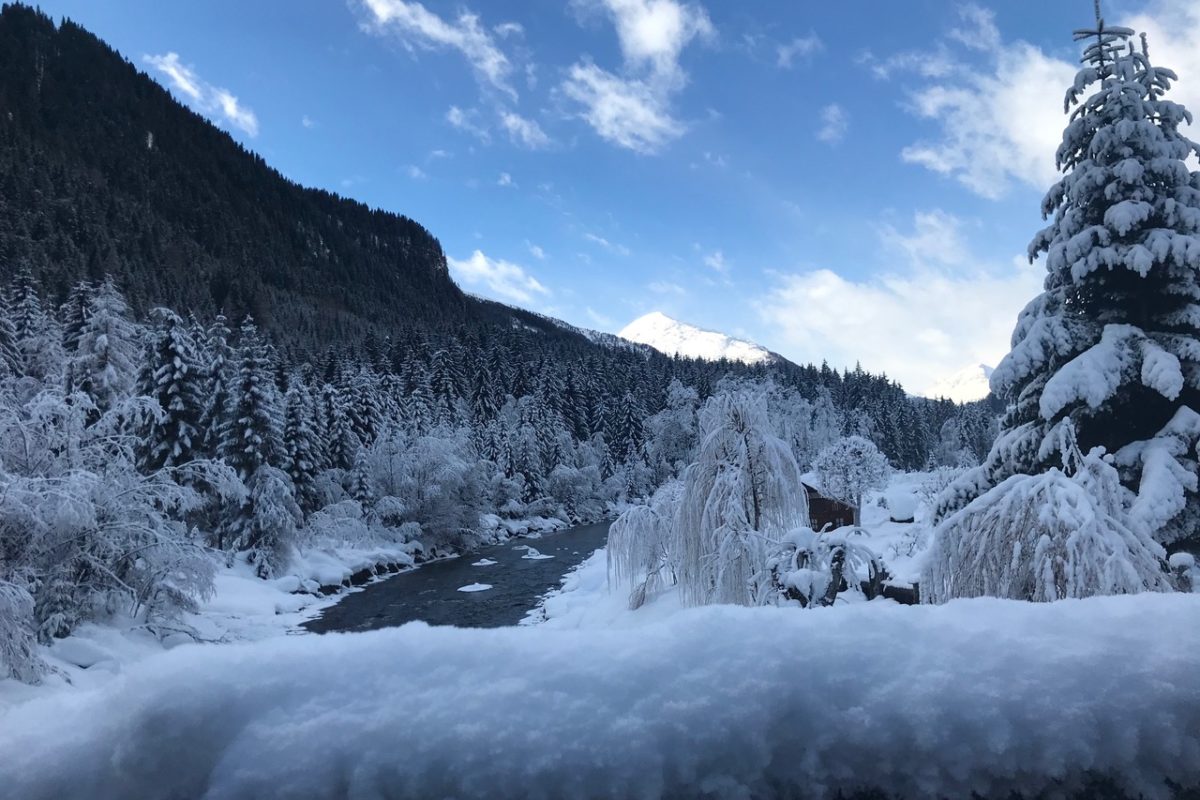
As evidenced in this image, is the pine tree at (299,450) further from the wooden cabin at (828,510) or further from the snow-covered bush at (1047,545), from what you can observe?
the snow-covered bush at (1047,545)

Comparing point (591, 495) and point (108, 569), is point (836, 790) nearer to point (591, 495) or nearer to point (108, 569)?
point (108, 569)

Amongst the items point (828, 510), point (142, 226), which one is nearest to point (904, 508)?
point (828, 510)

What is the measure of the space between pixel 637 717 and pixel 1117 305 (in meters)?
11.4

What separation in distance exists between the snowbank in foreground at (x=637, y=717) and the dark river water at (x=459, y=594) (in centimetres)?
1764

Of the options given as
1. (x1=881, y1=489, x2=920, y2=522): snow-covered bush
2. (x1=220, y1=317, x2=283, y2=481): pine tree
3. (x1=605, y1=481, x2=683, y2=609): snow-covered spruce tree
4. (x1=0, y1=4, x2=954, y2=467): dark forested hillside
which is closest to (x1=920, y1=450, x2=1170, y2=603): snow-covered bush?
(x1=605, y1=481, x2=683, y2=609): snow-covered spruce tree

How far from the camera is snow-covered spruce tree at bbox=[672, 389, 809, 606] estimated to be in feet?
39.6

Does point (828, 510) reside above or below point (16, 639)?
above

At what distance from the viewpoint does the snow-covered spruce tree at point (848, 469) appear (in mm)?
40844

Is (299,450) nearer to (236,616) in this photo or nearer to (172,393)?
(172,393)

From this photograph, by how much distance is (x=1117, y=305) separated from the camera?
30.8ft

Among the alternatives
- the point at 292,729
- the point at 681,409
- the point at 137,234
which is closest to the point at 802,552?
the point at 292,729

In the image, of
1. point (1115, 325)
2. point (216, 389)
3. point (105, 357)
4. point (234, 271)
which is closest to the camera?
point (1115, 325)

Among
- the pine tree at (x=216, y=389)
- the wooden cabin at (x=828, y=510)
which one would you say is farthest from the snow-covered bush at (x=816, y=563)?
the pine tree at (x=216, y=389)

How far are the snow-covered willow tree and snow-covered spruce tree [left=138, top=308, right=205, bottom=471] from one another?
2800 centimetres
